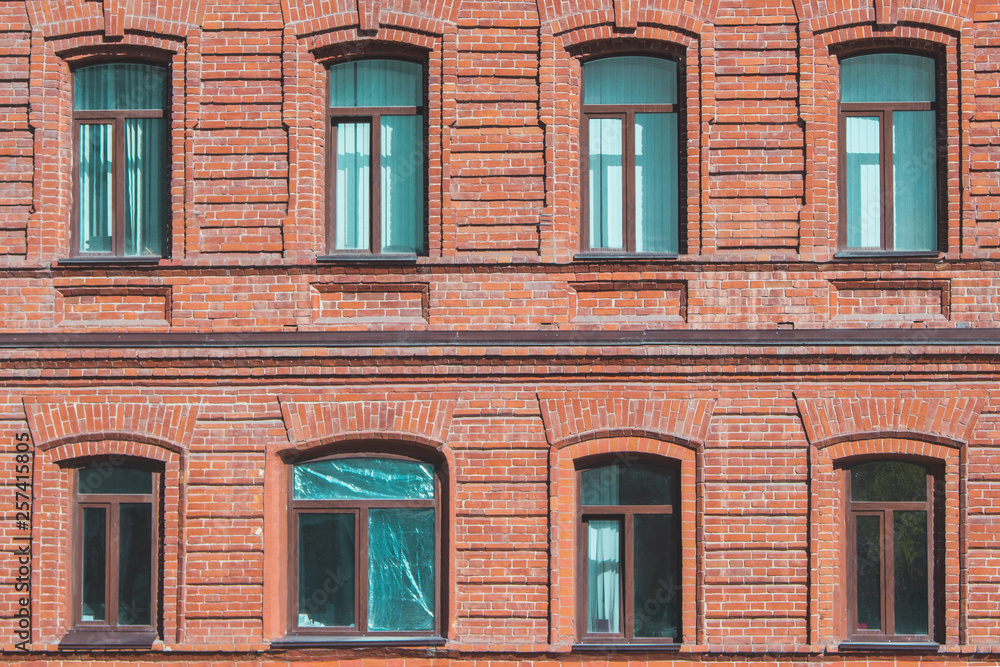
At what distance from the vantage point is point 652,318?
343 inches

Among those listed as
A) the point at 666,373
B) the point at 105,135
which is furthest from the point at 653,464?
the point at 105,135

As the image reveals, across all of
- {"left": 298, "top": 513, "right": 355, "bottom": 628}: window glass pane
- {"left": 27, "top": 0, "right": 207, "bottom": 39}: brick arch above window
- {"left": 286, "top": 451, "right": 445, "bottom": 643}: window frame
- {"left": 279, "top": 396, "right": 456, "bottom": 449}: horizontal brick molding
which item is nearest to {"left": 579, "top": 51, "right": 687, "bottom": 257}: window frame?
{"left": 279, "top": 396, "right": 456, "bottom": 449}: horizontal brick molding

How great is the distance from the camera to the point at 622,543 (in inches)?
346

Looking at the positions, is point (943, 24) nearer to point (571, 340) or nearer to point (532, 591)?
point (571, 340)

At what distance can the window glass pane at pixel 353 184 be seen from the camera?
30.0 feet

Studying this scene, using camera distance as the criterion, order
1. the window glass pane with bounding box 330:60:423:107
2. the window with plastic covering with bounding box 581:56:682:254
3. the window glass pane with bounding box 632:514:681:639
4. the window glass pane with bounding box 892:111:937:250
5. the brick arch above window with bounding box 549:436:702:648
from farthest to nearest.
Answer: the window glass pane with bounding box 330:60:423:107, the window with plastic covering with bounding box 581:56:682:254, the window glass pane with bounding box 892:111:937:250, the window glass pane with bounding box 632:514:681:639, the brick arch above window with bounding box 549:436:702:648

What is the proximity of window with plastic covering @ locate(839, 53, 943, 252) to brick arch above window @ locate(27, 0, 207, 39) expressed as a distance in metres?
5.96

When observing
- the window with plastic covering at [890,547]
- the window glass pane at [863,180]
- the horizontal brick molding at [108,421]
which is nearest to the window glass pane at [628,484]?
the window with plastic covering at [890,547]

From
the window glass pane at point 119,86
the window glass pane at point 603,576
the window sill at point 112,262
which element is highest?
the window glass pane at point 119,86

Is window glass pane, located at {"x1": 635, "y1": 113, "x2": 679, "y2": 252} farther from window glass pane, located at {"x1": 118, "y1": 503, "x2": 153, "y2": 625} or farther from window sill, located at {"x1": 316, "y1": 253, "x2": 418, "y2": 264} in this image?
window glass pane, located at {"x1": 118, "y1": 503, "x2": 153, "y2": 625}

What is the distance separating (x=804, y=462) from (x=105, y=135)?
6.99 m

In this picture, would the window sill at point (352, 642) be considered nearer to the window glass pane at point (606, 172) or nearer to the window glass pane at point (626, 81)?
the window glass pane at point (606, 172)

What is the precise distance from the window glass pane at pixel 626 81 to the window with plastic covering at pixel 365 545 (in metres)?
3.72

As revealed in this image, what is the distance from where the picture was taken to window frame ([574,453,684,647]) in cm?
868
